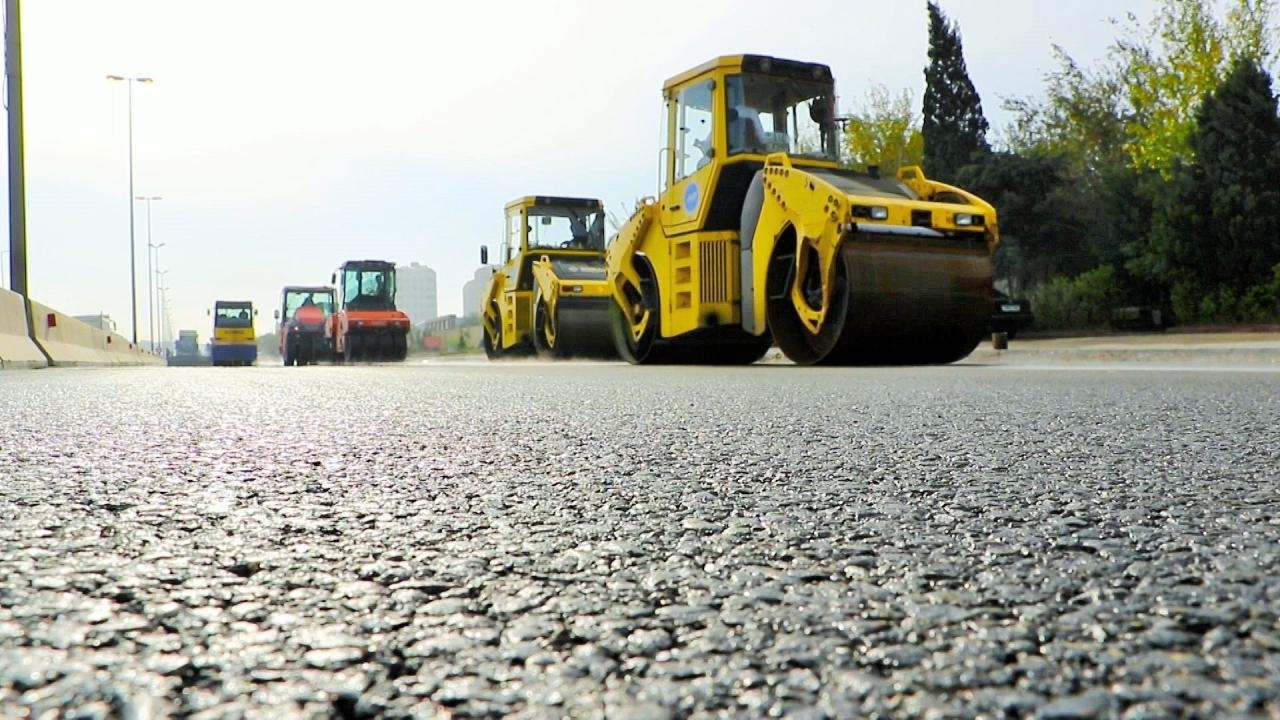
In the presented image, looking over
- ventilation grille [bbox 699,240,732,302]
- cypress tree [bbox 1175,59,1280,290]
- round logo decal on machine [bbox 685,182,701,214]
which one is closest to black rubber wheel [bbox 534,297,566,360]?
round logo decal on machine [bbox 685,182,701,214]

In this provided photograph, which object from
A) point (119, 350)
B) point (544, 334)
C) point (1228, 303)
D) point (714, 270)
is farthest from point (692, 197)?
point (1228, 303)

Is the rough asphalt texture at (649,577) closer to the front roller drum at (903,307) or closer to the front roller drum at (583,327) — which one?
the front roller drum at (903,307)

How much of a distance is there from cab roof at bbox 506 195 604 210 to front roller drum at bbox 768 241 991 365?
1017 centimetres

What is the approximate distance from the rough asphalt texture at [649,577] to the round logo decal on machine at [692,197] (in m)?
9.24

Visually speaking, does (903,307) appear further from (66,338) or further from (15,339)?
(66,338)

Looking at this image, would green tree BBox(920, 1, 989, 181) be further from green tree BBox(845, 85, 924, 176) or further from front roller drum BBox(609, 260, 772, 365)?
front roller drum BBox(609, 260, 772, 365)

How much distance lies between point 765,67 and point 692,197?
159cm

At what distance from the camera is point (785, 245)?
11.0 m

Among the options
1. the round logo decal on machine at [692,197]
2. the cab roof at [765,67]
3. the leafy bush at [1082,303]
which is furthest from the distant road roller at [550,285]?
the leafy bush at [1082,303]

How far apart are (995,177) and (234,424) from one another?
103 ft

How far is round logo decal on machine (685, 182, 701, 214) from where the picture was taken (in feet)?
39.2

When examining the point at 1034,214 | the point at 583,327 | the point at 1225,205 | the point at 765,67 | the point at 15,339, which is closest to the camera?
the point at 765,67

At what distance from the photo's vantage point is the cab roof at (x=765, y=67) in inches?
456

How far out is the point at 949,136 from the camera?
37.1 metres
